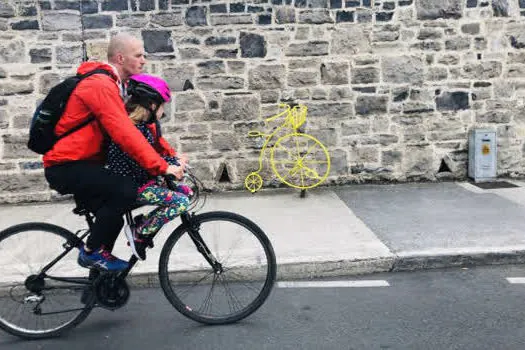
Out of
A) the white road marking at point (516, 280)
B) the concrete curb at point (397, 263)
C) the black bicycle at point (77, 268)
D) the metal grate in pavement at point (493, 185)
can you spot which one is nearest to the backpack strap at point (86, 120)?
the black bicycle at point (77, 268)

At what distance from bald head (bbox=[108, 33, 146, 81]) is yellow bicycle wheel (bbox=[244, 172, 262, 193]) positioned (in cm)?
408

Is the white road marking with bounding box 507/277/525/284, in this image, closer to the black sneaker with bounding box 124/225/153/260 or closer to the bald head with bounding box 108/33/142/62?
the black sneaker with bounding box 124/225/153/260

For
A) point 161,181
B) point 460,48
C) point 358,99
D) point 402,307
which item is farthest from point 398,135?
point 161,181

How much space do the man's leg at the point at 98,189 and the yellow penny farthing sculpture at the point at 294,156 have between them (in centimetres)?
415

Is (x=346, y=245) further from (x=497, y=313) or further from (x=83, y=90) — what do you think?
(x=83, y=90)

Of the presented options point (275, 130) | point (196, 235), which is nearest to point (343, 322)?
point (196, 235)

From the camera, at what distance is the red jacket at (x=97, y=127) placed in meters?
3.11

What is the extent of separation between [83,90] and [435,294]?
2786mm

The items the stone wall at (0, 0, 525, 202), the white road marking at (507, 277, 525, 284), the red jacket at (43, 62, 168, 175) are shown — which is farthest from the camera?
the stone wall at (0, 0, 525, 202)

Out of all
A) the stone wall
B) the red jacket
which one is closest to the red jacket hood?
the red jacket

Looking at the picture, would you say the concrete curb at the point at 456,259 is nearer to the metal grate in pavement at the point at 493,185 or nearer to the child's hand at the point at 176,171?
the child's hand at the point at 176,171

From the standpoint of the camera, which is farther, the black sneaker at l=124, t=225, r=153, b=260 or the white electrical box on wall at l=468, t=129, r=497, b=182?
the white electrical box on wall at l=468, t=129, r=497, b=182

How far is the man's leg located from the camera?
128 inches

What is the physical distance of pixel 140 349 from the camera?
3377 mm
